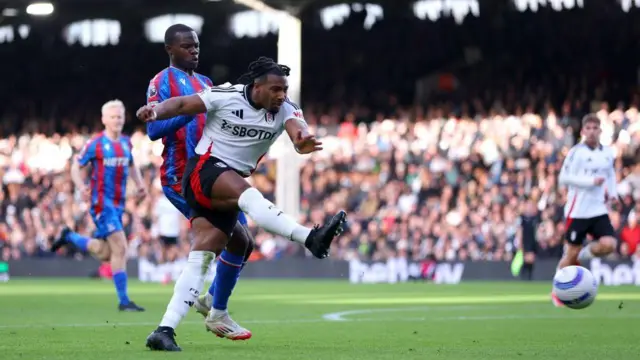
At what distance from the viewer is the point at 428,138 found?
28.2 m

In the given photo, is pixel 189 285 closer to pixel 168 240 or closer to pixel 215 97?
pixel 215 97

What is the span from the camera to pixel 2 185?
33938 millimetres

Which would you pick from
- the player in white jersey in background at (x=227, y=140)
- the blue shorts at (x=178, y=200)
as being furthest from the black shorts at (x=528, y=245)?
the player in white jersey in background at (x=227, y=140)

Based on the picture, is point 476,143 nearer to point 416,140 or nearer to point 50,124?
point 416,140

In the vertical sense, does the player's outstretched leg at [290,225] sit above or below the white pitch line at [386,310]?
above

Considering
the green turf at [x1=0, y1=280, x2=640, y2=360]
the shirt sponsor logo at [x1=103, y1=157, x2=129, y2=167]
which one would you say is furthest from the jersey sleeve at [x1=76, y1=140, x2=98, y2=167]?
the green turf at [x1=0, y1=280, x2=640, y2=360]

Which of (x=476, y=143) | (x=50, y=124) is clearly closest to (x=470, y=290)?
(x=476, y=143)

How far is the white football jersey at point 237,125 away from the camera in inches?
312

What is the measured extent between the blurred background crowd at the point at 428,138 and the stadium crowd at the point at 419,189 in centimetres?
4

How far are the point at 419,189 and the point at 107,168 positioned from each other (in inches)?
564

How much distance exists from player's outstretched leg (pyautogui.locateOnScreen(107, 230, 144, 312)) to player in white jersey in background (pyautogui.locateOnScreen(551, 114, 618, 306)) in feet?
16.4

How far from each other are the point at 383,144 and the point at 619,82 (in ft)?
17.7

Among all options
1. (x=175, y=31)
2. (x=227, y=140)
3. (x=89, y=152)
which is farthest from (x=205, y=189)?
(x=89, y=152)

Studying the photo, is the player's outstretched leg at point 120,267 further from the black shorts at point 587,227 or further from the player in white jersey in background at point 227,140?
the player in white jersey in background at point 227,140
